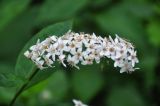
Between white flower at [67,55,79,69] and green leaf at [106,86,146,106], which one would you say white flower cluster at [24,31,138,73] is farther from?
green leaf at [106,86,146,106]

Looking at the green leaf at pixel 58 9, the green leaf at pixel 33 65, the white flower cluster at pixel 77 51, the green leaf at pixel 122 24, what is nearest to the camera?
the white flower cluster at pixel 77 51

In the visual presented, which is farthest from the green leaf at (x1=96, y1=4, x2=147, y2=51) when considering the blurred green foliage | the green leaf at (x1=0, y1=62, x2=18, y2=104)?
the green leaf at (x1=0, y1=62, x2=18, y2=104)

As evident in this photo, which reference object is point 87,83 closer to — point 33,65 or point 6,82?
point 33,65

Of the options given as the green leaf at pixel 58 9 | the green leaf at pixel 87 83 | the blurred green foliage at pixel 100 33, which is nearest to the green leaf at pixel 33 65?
the blurred green foliage at pixel 100 33

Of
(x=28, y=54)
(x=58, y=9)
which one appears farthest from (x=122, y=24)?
(x=28, y=54)

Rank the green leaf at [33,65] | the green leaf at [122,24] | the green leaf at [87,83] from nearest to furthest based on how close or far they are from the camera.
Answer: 1. the green leaf at [33,65]
2. the green leaf at [87,83]
3. the green leaf at [122,24]

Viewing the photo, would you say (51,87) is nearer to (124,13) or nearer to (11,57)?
(11,57)

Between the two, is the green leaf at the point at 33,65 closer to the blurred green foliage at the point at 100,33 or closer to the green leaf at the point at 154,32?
the blurred green foliage at the point at 100,33
